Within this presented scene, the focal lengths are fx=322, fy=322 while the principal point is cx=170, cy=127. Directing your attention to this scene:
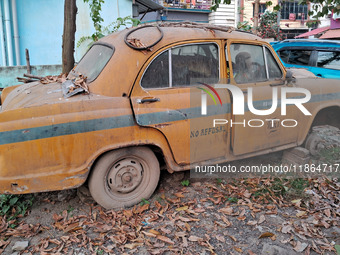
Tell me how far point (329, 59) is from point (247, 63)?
418 centimetres

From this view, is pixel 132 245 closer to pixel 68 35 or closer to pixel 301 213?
pixel 301 213

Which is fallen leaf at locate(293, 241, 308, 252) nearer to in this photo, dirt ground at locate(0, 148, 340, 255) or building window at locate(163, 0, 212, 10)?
dirt ground at locate(0, 148, 340, 255)

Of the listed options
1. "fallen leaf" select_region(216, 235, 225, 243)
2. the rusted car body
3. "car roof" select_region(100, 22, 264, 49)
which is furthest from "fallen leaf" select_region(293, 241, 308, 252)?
"car roof" select_region(100, 22, 264, 49)

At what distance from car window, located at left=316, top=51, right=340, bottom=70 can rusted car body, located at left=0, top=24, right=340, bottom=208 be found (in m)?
3.44

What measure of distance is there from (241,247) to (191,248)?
512 mm

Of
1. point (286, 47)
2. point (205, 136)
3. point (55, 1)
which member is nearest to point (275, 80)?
point (205, 136)

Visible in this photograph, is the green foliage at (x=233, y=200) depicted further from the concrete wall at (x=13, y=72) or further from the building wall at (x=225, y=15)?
the building wall at (x=225, y=15)

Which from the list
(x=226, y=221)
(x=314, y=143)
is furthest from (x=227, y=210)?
(x=314, y=143)

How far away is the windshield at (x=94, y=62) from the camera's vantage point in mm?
3945

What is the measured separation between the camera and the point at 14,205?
3965mm

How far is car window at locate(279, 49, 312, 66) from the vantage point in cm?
812

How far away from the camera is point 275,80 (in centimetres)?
472

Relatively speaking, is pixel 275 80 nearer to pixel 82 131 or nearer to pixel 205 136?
pixel 205 136

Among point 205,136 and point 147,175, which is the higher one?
point 205,136
